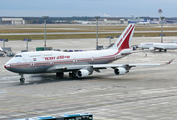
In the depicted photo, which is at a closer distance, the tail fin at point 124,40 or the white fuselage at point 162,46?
the tail fin at point 124,40

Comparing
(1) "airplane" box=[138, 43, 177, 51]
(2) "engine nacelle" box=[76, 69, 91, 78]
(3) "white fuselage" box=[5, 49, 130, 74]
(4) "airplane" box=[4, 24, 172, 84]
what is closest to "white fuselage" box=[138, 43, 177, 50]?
(1) "airplane" box=[138, 43, 177, 51]

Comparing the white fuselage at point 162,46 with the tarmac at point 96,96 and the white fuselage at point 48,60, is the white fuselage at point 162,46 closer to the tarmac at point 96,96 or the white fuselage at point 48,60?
the tarmac at point 96,96

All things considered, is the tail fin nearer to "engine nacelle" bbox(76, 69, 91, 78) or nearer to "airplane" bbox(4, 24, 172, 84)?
"airplane" bbox(4, 24, 172, 84)

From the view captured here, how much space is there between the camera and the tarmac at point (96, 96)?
104 ft

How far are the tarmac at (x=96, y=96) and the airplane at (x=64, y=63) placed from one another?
1.60m

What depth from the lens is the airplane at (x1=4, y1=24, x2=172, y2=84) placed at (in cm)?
5034

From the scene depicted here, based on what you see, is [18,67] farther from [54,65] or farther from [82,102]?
[82,102]

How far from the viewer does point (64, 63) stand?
54.2 metres

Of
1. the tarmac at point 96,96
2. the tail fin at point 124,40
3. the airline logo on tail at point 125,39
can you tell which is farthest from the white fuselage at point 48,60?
the airline logo on tail at point 125,39

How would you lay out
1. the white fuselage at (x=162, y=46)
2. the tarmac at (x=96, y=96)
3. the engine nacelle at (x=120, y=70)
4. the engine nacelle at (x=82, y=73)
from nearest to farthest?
1. the tarmac at (x=96, y=96)
2. the engine nacelle at (x=120, y=70)
3. the engine nacelle at (x=82, y=73)
4. the white fuselage at (x=162, y=46)

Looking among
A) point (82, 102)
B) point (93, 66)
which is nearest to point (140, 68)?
point (93, 66)

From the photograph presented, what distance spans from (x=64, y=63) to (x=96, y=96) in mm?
15403

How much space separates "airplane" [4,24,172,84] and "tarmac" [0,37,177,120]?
1599mm

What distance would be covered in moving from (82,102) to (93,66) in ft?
57.3
